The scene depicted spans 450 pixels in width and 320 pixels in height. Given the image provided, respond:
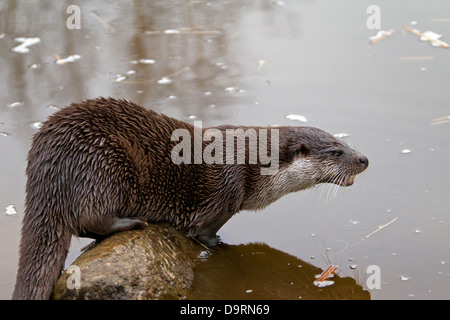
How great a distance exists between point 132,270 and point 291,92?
2.50 metres

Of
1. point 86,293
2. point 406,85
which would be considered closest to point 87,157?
point 86,293

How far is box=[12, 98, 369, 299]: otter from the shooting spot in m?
2.81

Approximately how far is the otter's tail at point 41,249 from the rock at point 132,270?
0.06 meters

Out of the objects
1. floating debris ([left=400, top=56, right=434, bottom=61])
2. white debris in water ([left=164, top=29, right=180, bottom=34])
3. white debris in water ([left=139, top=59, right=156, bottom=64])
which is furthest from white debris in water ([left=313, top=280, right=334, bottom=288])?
white debris in water ([left=164, top=29, right=180, bottom=34])

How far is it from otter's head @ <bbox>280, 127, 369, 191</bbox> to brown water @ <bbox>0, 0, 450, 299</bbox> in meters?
0.30

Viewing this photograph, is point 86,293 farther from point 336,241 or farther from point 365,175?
point 365,175

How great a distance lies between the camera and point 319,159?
3.49m

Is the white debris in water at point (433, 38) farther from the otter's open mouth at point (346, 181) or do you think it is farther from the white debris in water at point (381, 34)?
the otter's open mouth at point (346, 181)

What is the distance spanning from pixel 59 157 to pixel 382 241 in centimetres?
169

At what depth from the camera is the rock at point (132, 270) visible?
107 inches

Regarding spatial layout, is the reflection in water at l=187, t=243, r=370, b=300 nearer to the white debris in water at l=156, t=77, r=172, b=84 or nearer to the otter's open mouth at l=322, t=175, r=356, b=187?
the otter's open mouth at l=322, t=175, r=356, b=187

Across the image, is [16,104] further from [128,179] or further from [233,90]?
[128,179]
